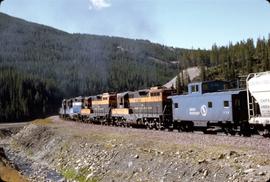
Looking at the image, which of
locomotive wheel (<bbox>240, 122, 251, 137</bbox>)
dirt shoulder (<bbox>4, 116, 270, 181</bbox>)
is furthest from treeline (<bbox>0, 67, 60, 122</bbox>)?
locomotive wheel (<bbox>240, 122, 251, 137</bbox>)

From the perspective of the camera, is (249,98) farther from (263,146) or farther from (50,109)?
(50,109)

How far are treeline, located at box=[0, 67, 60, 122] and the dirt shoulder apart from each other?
415 feet

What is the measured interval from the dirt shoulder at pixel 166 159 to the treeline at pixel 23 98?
126 metres

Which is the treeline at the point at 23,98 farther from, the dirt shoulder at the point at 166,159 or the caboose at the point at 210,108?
A: the caboose at the point at 210,108

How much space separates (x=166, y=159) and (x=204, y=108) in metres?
11.5

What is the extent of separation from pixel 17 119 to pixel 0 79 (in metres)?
29.9

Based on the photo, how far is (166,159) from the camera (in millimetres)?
23859

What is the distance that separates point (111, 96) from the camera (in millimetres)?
59562

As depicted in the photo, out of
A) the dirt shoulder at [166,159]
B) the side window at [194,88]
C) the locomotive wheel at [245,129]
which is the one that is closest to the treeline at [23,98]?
the dirt shoulder at [166,159]

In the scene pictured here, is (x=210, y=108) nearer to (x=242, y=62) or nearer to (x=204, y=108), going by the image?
(x=204, y=108)

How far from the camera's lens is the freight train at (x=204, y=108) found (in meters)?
28.0

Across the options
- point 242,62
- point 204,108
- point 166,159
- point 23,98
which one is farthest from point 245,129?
point 23,98

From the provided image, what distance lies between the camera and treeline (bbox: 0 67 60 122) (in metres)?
162

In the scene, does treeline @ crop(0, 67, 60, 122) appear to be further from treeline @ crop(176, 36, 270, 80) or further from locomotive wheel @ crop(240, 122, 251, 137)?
locomotive wheel @ crop(240, 122, 251, 137)
